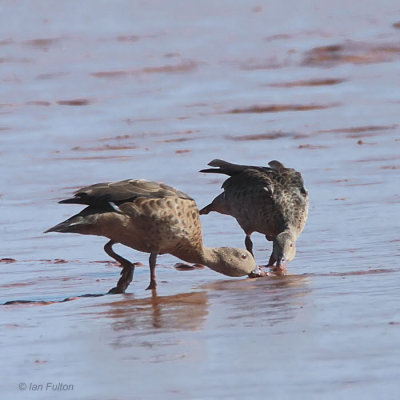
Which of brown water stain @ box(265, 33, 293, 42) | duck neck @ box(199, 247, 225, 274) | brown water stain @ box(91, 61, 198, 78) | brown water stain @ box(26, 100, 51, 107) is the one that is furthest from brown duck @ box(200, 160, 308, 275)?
brown water stain @ box(265, 33, 293, 42)

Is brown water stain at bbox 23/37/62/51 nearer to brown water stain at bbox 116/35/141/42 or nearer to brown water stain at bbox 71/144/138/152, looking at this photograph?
brown water stain at bbox 116/35/141/42

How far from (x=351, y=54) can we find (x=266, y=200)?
15048 millimetres

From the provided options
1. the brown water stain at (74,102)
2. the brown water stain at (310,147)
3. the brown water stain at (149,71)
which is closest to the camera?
the brown water stain at (310,147)

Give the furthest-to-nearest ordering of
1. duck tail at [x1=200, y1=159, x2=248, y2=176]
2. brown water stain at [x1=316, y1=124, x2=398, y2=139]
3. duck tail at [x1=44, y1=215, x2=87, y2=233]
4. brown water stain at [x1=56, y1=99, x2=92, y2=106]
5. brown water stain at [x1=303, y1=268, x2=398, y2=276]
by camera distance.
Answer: brown water stain at [x1=56, y1=99, x2=92, y2=106]
brown water stain at [x1=316, y1=124, x2=398, y2=139]
duck tail at [x1=200, y1=159, x2=248, y2=176]
duck tail at [x1=44, y1=215, x2=87, y2=233]
brown water stain at [x1=303, y1=268, x2=398, y2=276]

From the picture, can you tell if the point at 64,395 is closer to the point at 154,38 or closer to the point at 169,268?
the point at 169,268

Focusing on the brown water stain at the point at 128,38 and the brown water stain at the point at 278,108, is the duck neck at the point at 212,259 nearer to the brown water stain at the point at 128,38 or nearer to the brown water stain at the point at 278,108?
the brown water stain at the point at 278,108

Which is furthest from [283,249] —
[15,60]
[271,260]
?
[15,60]

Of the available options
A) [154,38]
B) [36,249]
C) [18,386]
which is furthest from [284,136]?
[18,386]

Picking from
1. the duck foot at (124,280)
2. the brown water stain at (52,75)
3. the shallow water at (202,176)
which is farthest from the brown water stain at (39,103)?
the duck foot at (124,280)

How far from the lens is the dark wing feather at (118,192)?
30.4ft

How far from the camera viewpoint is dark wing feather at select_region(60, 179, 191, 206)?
30.4 ft
